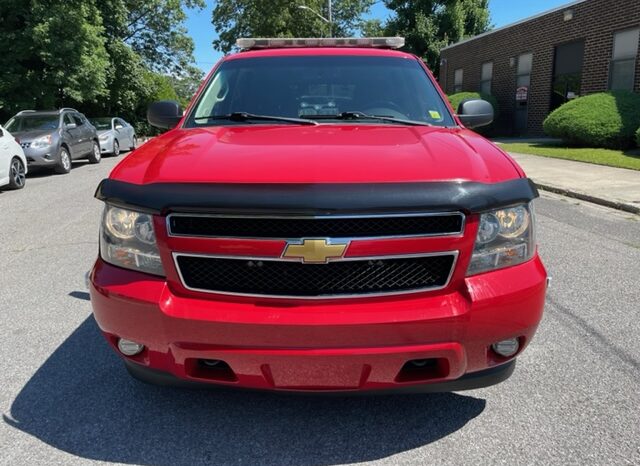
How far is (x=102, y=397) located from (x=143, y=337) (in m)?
0.88

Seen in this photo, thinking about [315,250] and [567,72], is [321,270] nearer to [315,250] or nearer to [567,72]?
[315,250]

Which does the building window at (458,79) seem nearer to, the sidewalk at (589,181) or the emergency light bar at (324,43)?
the sidewalk at (589,181)

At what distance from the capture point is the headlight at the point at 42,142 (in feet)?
42.6

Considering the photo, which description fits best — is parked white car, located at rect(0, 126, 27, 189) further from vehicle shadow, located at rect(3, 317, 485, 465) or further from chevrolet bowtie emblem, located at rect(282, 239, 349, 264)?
chevrolet bowtie emblem, located at rect(282, 239, 349, 264)

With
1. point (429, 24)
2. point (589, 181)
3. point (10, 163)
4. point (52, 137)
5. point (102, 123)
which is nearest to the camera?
point (589, 181)

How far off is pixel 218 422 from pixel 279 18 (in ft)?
139

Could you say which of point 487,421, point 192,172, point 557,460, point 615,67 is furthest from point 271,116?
point 615,67

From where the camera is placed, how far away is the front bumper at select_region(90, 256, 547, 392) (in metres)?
2.08

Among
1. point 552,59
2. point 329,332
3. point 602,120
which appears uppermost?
point 552,59

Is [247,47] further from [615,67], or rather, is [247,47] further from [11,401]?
[615,67]

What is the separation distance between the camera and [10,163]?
10633 millimetres

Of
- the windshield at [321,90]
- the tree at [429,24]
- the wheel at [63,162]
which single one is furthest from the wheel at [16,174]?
the tree at [429,24]

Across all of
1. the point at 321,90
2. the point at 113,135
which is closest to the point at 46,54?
the point at 113,135

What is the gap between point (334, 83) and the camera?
3.66m
